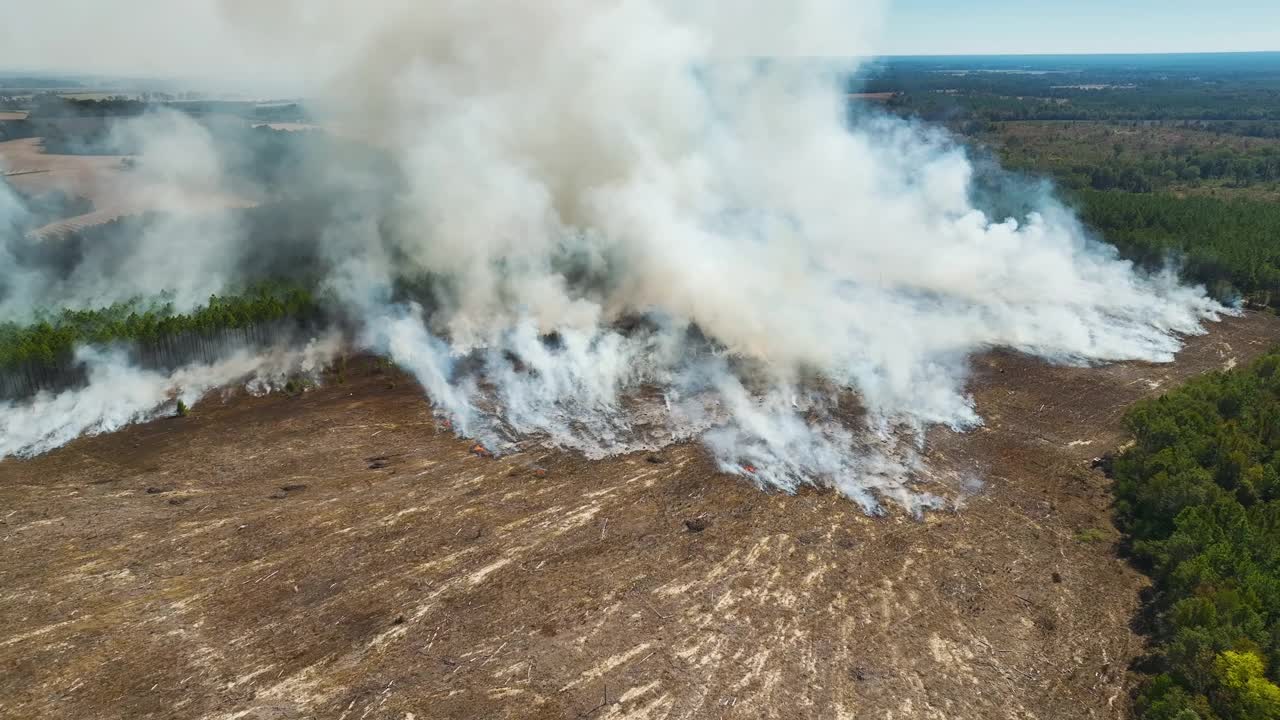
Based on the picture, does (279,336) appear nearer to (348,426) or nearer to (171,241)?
(348,426)

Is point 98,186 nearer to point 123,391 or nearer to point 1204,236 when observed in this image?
point 123,391

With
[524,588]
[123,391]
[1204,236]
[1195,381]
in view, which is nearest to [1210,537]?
[1195,381]

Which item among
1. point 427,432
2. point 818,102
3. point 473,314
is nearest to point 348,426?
point 427,432

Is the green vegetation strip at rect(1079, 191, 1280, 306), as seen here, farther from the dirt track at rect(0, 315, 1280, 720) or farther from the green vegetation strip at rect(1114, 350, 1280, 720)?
the dirt track at rect(0, 315, 1280, 720)

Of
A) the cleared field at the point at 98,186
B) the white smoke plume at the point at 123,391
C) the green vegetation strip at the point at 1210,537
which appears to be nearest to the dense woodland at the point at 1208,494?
the green vegetation strip at the point at 1210,537

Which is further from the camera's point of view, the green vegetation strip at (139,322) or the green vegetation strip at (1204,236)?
the green vegetation strip at (1204,236)

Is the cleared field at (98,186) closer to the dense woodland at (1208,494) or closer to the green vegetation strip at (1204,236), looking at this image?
the dense woodland at (1208,494)
